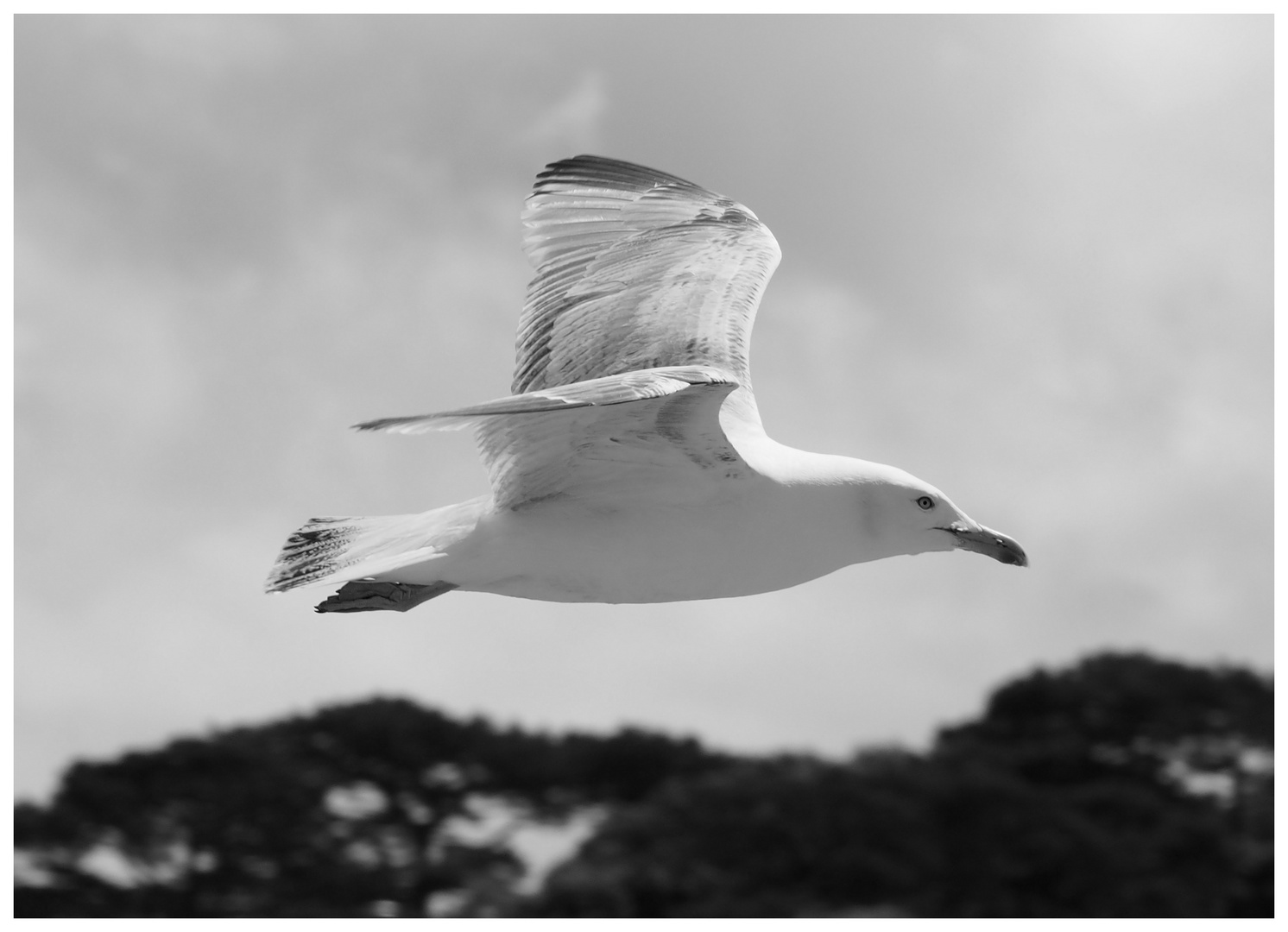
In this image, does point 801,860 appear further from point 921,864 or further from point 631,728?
point 631,728

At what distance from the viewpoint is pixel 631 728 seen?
18.4m

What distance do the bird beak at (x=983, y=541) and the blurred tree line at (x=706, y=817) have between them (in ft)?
37.6

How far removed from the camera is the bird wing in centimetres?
285

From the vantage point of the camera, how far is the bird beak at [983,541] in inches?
134

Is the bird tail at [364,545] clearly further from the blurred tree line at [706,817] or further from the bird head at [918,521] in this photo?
the blurred tree line at [706,817]

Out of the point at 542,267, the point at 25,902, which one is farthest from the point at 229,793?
the point at 542,267

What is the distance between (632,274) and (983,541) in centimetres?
138

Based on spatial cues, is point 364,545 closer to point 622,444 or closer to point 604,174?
point 622,444

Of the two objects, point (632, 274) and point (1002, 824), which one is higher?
point (632, 274)

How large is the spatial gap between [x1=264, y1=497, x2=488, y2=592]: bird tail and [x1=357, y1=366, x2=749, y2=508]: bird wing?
18 cm

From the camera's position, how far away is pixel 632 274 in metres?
4.20

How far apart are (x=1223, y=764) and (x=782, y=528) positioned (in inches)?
661

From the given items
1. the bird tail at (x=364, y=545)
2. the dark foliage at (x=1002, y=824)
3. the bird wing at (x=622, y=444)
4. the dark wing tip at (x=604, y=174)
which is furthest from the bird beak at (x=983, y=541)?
the dark foliage at (x=1002, y=824)

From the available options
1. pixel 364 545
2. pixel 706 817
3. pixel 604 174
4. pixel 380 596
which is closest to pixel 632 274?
pixel 604 174
